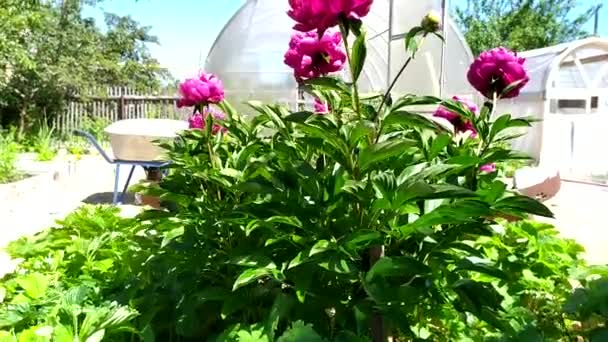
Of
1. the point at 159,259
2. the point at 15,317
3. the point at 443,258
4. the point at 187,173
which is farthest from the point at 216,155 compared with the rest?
the point at 443,258

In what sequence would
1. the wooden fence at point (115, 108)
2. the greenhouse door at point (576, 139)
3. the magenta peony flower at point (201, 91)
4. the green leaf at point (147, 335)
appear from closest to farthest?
the green leaf at point (147, 335)
the magenta peony flower at point (201, 91)
the greenhouse door at point (576, 139)
the wooden fence at point (115, 108)

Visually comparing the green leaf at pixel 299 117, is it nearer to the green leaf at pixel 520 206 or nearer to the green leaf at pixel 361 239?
the green leaf at pixel 361 239

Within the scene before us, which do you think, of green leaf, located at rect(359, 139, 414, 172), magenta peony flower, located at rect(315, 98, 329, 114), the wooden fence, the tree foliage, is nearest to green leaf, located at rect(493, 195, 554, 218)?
green leaf, located at rect(359, 139, 414, 172)

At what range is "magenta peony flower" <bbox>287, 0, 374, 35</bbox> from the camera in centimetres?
136

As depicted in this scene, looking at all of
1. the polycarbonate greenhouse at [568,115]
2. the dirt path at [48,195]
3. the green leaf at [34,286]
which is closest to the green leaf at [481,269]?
the green leaf at [34,286]

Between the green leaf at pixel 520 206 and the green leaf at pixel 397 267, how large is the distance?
0.78 feet

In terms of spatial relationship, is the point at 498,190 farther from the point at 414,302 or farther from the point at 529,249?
the point at 529,249

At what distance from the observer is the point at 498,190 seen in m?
1.55

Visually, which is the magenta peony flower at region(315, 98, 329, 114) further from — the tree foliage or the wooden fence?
the wooden fence

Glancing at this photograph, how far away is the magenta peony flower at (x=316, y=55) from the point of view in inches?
68.6

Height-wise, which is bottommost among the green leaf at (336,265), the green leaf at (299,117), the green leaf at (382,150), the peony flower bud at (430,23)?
the green leaf at (336,265)

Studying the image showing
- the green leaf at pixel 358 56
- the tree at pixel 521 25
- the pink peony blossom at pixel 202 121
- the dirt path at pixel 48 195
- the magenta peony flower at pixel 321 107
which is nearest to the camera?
the green leaf at pixel 358 56

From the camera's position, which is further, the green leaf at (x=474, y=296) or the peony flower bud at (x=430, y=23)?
the green leaf at (x=474, y=296)

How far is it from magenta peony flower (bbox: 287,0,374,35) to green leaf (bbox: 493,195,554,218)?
57 cm
